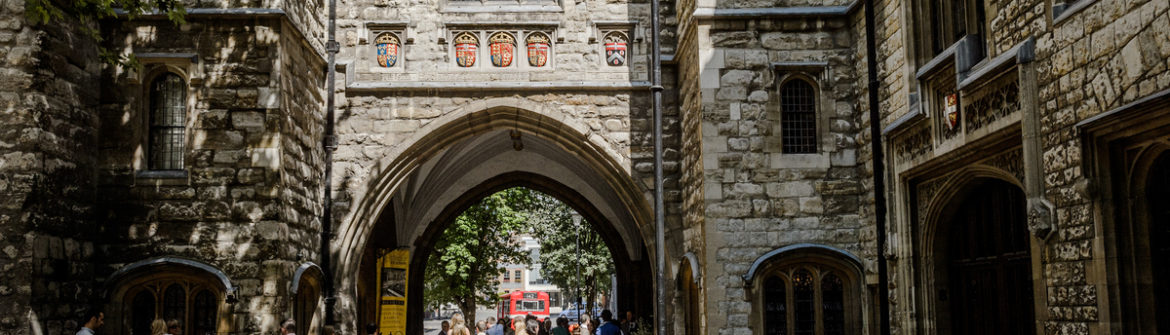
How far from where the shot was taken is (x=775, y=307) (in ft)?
34.8

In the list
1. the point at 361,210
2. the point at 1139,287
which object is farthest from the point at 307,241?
the point at 1139,287

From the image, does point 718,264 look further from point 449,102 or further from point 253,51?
point 253,51

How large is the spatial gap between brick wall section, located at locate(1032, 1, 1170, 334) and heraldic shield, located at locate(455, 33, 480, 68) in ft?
24.2

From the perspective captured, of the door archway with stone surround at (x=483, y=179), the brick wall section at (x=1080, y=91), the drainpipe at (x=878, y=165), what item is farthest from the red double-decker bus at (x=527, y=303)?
the brick wall section at (x=1080, y=91)

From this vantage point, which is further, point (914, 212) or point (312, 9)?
point (312, 9)

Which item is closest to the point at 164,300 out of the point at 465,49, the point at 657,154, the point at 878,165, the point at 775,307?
the point at 465,49

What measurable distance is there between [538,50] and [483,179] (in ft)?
18.6

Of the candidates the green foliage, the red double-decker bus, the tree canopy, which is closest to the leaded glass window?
the green foliage

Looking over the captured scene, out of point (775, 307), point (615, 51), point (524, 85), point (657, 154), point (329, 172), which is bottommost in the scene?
point (775, 307)

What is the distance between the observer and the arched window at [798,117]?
10727mm

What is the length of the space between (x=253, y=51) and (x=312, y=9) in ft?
5.08

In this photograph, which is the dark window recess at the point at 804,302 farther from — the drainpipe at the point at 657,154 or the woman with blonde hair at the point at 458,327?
the woman with blonde hair at the point at 458,327

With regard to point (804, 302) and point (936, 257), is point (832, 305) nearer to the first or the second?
point (804, 302)

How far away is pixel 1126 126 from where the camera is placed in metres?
5.68
